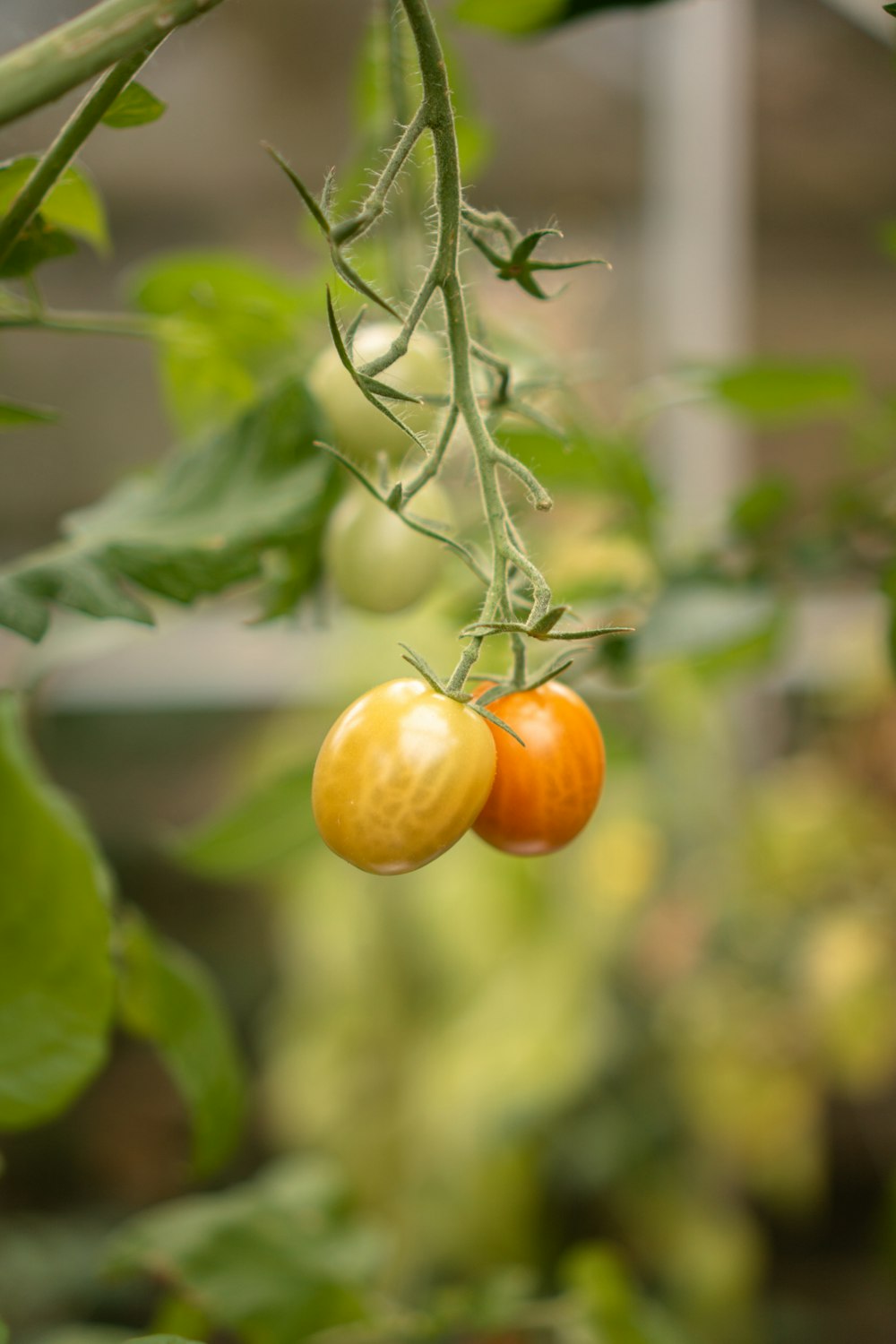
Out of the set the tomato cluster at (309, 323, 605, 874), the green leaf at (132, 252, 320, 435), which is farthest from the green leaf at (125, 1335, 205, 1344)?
the green leaf at (132, 252, 320, 435)

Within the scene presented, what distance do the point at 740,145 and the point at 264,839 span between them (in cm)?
129

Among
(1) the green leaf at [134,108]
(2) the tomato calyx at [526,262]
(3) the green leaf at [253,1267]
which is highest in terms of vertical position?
(1) the green leaf at [134,108]

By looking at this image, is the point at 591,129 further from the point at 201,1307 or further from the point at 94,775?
the point at 201,1307

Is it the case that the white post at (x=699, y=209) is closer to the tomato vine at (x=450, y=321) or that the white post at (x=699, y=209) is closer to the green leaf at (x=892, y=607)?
the green leaf at (x=892, y=607)

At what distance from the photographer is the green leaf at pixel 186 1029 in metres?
0.36

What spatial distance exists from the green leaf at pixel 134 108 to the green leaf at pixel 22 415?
0.07 metres

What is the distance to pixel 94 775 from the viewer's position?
139cm

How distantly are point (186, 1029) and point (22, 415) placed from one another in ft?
0.72

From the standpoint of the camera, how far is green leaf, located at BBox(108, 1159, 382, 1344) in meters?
0.35

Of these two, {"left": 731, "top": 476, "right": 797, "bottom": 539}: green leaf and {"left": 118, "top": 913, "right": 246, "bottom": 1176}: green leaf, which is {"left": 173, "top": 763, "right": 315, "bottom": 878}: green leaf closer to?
{"left": 118, "top": 913, "right": 246, "bottom": 1176}: green leaf

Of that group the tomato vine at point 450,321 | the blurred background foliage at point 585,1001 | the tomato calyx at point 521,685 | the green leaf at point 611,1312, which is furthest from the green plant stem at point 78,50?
the green leaf at point 611,1312

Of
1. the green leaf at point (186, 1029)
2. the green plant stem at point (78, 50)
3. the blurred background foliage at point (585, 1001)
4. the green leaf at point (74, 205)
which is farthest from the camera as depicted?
the blurred background foliage at point (585, 1001)

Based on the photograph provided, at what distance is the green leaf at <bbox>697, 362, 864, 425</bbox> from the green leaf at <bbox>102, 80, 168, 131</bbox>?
29 centimetres

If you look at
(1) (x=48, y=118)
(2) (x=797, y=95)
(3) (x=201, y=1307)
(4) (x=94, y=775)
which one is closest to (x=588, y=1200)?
(4) (x=94, y=775)
